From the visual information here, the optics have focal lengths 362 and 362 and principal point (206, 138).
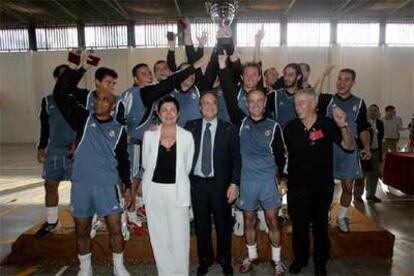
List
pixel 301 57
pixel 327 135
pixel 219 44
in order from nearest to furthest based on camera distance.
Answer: pixel 327 135
pixel 219 44
pixel 301 57

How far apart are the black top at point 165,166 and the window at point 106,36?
13.0 meters

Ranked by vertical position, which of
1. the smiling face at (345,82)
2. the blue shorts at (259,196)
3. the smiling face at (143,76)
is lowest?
the blue shorts at (259,196)

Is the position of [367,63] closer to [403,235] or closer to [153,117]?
[403,235]

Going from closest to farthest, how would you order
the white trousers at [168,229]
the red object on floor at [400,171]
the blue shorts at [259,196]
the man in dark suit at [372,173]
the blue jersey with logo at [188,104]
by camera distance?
the white trousers at [168,229] → the blue shorts at [259,196] → the blue jersey with logo at [188,104] → the red object on floor at [400,171] → the man in dark suit at [372,173]

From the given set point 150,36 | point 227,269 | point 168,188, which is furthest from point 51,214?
point 150,36

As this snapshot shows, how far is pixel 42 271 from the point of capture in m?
3.52

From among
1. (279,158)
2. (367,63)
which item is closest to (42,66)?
(367,63)

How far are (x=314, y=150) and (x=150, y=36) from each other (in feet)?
42.2

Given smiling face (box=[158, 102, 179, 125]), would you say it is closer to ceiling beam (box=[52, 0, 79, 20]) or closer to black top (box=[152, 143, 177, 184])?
black top (box=[152, 143, 177, 184])

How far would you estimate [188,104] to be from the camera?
3.57 metres

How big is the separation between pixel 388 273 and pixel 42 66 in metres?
15.3

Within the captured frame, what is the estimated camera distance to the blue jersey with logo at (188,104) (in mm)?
3566

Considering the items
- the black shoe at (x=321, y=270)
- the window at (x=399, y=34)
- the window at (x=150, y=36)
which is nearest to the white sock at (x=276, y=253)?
the black shoe at (x=321, y=270)

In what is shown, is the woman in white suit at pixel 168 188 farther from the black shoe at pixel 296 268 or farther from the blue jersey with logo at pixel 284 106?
the blue jersey with logo at pixel 284 106
